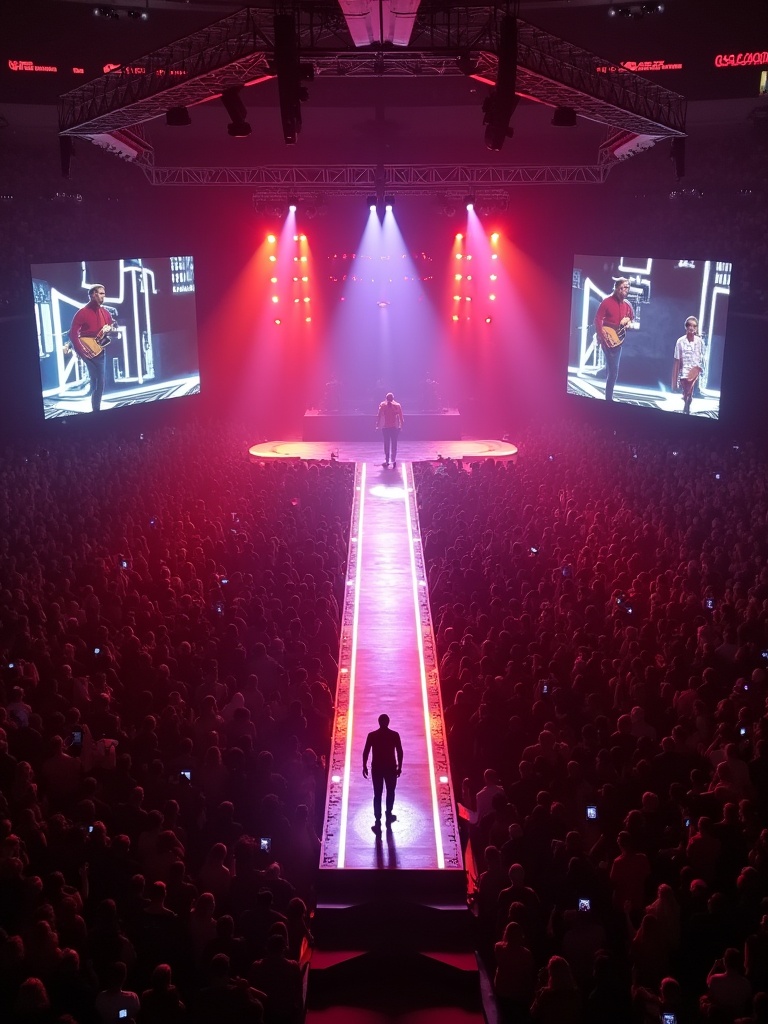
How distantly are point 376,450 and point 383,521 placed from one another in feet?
20.8

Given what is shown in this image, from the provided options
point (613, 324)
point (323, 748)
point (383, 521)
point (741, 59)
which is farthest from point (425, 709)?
point (741, 59)

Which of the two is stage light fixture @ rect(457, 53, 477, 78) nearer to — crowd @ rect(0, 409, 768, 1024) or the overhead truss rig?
the overhead truss rig

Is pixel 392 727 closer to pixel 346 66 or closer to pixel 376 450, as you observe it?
pixel 346 66

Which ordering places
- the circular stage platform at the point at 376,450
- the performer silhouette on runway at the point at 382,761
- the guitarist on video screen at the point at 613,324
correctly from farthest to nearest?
1. the circular stage platform at the point at 376,450
2. the guitarist on video screen at the point at 613,324
3. the performer silhouette on runway at the point at 382,761

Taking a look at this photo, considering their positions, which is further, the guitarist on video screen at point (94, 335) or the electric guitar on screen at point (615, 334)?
the electric guitar on screen at point (615, 334)

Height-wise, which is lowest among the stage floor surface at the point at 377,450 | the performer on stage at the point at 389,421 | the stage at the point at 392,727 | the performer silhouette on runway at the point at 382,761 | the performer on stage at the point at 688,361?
the stage at the point at 392,727

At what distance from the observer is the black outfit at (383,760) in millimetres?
8711

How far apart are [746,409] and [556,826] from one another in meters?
15.7

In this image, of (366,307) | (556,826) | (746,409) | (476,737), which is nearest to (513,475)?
(746,409)

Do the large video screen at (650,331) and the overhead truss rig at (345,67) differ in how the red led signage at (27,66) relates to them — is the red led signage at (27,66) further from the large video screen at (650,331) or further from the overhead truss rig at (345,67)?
the large video screen at (650,331)

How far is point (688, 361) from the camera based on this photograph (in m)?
21.4

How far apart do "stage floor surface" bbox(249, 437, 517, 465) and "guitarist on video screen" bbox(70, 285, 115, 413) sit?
3.91 m

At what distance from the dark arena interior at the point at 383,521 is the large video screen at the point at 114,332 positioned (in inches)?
3.4

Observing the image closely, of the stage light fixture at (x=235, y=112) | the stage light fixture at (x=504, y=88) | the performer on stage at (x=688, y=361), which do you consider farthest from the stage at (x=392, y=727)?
the performer on stage at (x=688, y=361)
